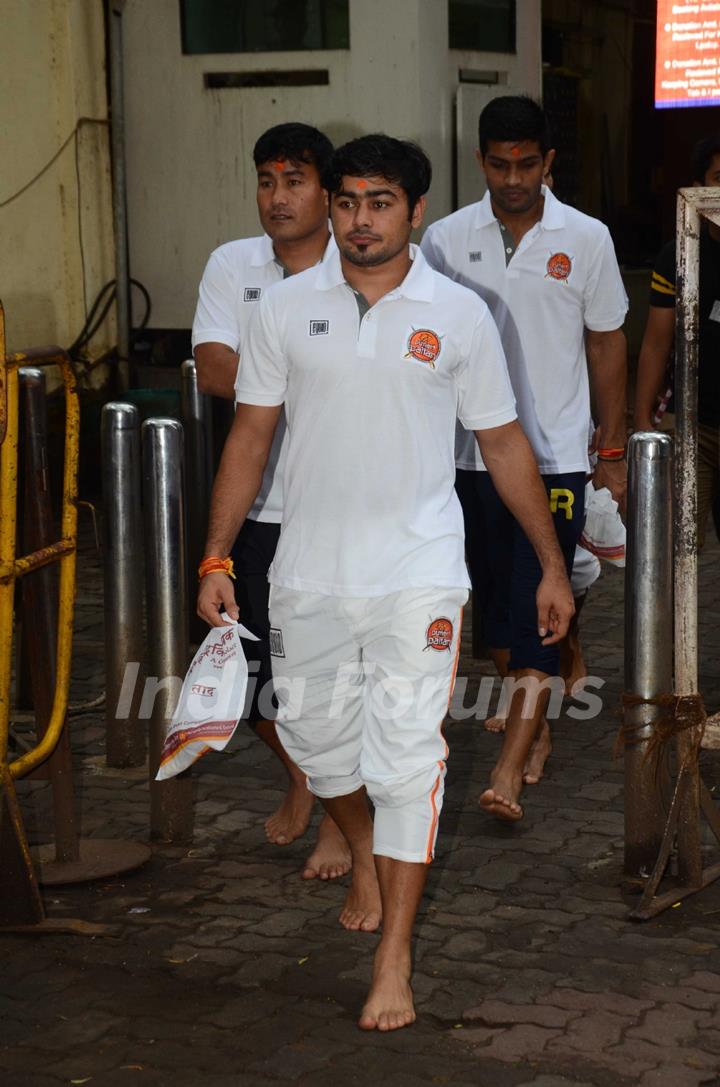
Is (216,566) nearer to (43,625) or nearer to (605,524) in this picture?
(43,625)

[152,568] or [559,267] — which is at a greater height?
[559,267]

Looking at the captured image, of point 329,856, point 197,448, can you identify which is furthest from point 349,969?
point 197,448

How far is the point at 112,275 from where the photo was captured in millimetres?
11805

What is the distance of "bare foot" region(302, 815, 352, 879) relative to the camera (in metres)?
5.12

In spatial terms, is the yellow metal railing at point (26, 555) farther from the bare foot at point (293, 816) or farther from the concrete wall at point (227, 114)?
the concrete wall at point (227, 114)

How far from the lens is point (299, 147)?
537 cm

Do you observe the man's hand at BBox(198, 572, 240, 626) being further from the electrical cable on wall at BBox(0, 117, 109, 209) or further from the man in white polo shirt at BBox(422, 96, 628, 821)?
the electrical cable on wall at BBox(0, 117, 109, 209)

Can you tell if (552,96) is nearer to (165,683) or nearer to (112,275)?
(112,275)

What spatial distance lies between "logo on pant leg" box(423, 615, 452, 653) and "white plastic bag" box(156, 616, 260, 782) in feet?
1.82

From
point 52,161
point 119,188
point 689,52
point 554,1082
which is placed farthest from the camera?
point 689,52

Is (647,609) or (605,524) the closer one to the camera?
(647,609)

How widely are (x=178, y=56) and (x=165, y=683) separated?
722 cm

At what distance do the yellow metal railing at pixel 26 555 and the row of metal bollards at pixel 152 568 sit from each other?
0.51 meters

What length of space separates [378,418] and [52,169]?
7.60m
